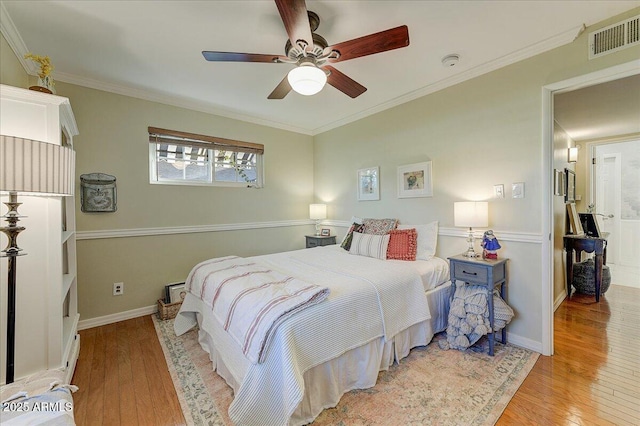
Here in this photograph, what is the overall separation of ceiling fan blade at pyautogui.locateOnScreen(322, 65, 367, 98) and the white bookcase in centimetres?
178

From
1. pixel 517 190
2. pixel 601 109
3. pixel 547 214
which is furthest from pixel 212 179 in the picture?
pixel 601 109

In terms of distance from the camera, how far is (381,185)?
11.8 ft

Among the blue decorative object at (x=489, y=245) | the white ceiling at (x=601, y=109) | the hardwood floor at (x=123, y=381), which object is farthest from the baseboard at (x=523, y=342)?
the hardwood floor at (x=123, y=381)

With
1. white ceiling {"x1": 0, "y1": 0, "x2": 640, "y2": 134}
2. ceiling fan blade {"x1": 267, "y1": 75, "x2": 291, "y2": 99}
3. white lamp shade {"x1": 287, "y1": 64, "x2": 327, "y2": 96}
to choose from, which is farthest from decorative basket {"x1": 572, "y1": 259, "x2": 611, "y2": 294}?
ceiling fan blade {"x1": 267, "y1": 75, "x2": 291, "y2": 99}

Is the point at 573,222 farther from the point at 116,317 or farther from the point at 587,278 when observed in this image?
the point at 116,317

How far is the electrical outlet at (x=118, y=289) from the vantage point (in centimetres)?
296

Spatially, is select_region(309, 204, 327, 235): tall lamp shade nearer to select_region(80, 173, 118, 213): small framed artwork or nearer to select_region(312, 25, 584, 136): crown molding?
select_region(312, 25, 584, 136): crown molding

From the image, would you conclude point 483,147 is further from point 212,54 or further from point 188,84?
point 188,84

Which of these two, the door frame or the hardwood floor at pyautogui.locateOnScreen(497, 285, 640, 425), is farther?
the door frame

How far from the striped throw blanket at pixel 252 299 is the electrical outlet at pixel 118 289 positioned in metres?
1.30

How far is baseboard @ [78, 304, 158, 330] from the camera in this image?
2.80m

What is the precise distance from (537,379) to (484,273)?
79 cm

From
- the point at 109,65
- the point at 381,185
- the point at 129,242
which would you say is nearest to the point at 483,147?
the point at 381,185

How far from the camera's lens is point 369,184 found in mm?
3764
